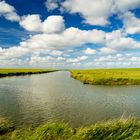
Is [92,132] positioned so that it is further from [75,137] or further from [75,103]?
[75,103]

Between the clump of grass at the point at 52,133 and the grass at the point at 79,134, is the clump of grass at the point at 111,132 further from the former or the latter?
the clump of grass at the point at 52,133

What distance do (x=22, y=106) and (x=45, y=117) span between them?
5.50m

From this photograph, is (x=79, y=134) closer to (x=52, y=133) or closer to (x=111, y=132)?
(x=52, y=133)

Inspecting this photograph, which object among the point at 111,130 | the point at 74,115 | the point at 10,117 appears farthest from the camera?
the point at 74,115

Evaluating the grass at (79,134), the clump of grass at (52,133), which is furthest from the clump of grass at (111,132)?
the clump of grass at (52,133)

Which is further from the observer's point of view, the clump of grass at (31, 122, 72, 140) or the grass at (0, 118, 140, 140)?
the clump of grass at (31, 122, 72, 140)

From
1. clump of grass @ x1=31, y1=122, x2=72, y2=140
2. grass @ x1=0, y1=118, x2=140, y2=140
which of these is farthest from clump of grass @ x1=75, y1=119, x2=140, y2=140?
clump of grass @ x1=31, y1=122, x2=72, y2=140

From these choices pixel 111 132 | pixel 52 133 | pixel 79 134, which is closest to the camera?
pixel 79 134

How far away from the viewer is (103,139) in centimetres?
1192

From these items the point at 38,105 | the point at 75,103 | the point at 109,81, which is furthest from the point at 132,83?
the point at 38,105

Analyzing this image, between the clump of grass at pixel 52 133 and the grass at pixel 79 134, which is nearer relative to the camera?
the grass at pixel 79 134

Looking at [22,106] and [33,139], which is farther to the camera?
[22,106]

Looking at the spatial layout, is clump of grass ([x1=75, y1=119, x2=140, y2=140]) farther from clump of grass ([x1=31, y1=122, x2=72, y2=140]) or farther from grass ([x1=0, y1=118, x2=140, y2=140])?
clump of grass ([x1=31, y1=122, x2=72, y2=140])

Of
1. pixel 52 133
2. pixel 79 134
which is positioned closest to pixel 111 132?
pixel 79 134
